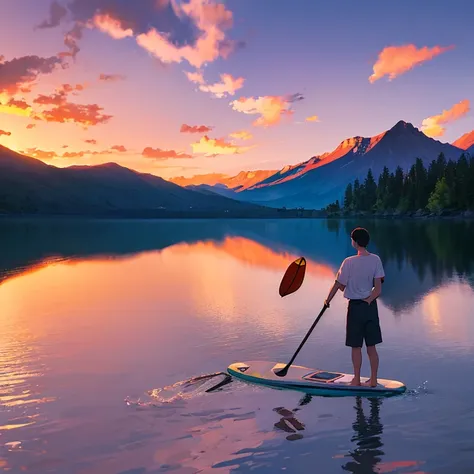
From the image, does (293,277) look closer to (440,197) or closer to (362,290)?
(362,290)

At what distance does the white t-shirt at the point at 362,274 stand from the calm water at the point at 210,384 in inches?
87.9

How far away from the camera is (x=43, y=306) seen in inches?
907

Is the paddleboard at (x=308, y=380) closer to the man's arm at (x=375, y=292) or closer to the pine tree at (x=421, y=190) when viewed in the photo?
the man's arm at (x=375, y=292)

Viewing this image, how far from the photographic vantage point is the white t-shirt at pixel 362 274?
11.1 metres

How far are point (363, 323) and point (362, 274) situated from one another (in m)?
1.03

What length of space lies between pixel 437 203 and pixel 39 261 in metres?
152

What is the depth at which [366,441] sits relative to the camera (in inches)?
354

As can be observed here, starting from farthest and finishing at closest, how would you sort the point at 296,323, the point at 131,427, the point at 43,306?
the point at 43,306, the point at 296,323, the point at 131,427

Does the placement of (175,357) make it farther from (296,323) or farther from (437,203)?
(437,203)

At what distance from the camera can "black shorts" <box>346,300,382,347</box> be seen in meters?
11.1

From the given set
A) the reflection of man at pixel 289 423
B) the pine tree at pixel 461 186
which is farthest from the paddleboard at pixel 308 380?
the pine tree at pixel 461 186

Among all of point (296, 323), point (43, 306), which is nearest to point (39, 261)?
point (43, 306)

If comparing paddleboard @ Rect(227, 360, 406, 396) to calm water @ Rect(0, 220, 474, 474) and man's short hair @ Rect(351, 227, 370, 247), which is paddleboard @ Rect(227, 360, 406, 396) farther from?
man's short hair @ Rect(351, 227, 370, 247)

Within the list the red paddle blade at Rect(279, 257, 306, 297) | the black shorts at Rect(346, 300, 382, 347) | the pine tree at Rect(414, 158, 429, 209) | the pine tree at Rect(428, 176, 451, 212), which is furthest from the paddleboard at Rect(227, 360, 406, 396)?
the pine tree at Rect(414, 158, 429, 209)
